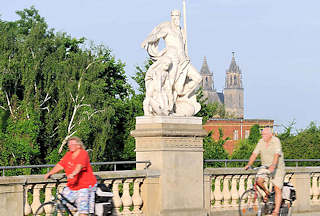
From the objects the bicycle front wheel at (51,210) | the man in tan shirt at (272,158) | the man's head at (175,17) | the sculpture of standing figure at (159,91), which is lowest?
the bicycle front wheel at (51,210)

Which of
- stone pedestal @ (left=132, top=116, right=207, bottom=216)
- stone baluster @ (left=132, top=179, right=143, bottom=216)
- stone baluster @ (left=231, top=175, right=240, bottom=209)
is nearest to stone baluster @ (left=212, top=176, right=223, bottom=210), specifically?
stone baluster @ (left=231, top=175, right=240, bottom=209)

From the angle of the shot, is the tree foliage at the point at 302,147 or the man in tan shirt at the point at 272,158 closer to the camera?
the man in tan shirt at the point at 272,158

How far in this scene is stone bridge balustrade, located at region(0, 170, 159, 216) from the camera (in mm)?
11328

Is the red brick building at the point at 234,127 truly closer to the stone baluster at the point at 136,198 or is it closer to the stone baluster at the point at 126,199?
the stone baluster at the point at 136,198

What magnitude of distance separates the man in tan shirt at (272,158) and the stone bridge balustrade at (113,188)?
2.16m

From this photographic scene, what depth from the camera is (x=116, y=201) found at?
42.6ft

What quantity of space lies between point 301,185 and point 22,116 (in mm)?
42856

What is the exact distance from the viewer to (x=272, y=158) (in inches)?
481

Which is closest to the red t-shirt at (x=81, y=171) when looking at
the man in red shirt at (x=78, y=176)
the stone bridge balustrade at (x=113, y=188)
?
Answer: the man in red shirt at (x=78, y=176)

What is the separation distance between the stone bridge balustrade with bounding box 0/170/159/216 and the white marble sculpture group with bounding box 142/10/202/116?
1.38m

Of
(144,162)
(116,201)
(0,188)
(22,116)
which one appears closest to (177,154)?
(144,162)

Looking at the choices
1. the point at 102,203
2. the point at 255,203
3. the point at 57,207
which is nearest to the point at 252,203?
the point at 255,203

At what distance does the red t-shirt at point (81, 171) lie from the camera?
412 inches

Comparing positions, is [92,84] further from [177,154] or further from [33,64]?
[177,154]
